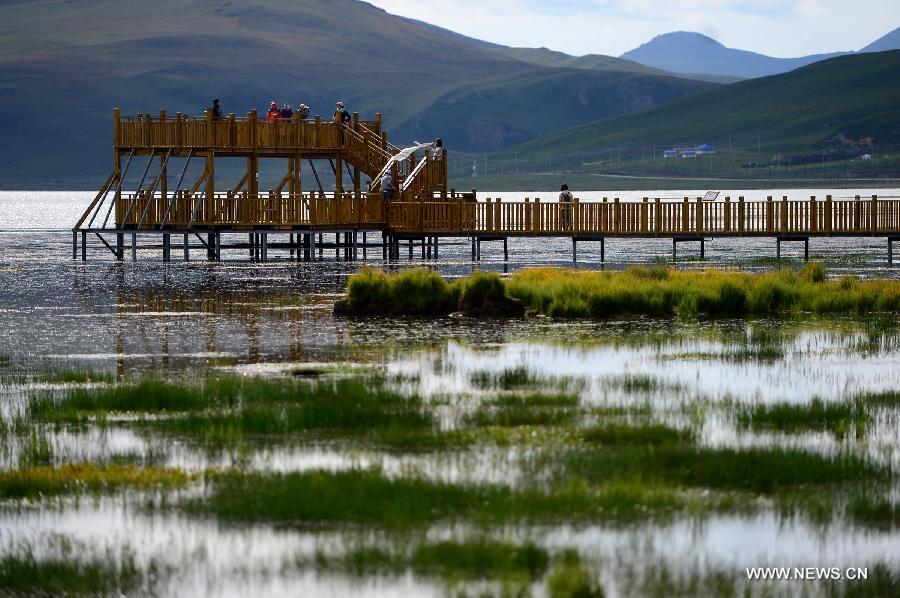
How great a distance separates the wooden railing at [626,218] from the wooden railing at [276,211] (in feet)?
3.65

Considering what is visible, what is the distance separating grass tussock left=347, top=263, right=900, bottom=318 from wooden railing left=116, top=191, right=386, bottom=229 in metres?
21.2

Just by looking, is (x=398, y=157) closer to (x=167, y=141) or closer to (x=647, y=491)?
(x=167, y=141)

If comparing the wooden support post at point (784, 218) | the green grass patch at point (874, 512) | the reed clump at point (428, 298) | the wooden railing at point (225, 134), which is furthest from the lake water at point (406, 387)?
the wooden railing at point (225, 134)

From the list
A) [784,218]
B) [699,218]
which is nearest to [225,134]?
[699,218]

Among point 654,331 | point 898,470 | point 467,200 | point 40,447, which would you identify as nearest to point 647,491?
point 898,470

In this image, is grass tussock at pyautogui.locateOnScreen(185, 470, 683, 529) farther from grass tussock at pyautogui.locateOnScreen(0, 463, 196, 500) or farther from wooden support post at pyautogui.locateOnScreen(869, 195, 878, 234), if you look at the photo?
wooden support post at pyautogui.locateOnScreen(869, 195, 878, 234)

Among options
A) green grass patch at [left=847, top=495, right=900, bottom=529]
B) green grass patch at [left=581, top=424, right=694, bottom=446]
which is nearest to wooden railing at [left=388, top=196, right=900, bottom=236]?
green grass patch at [left=581, top=424, right=694, bottom=446]

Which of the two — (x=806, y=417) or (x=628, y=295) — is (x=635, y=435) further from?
(x=628, y=295)

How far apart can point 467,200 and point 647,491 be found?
4593 cm

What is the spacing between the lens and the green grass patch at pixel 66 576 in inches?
442

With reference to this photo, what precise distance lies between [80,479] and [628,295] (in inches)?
790

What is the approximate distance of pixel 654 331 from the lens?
2884 cm

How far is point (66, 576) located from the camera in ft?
37.8

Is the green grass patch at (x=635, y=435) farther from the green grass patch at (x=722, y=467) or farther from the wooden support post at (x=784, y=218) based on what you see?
the wooden support post at (x=784, y=218)
